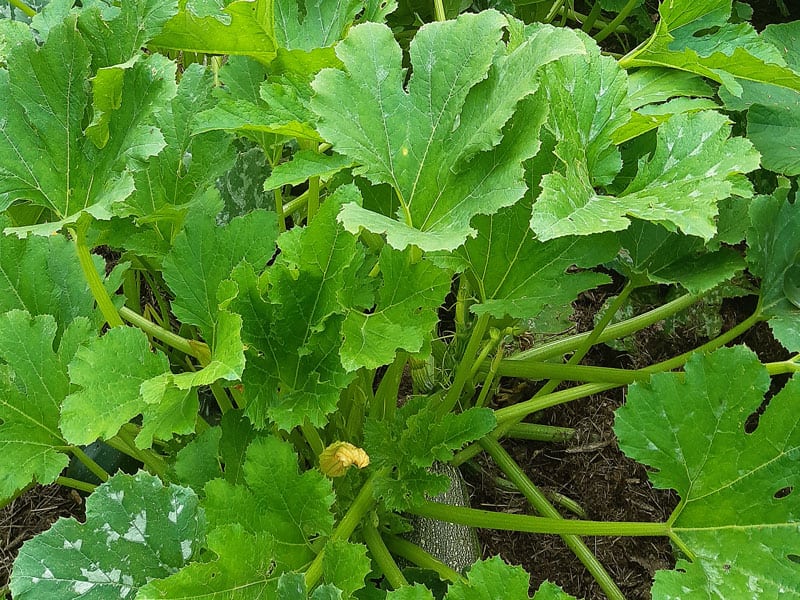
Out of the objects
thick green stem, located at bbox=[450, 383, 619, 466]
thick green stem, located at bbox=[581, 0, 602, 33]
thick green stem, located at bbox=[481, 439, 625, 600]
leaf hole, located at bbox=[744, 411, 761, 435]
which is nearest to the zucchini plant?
thick green stem, located at bbox=[450, 383, 619, 466]

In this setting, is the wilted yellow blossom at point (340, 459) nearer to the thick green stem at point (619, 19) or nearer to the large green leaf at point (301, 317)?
the large green leaf at point (301, 317)

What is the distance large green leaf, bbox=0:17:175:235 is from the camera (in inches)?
49.6

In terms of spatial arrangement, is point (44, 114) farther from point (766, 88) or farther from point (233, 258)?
point (766, 88)

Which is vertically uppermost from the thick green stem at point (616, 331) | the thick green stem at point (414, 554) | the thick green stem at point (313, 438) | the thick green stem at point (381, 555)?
the thick green stem at point (313, 438)

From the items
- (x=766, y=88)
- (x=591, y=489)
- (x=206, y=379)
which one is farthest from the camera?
(x=591, y=489)

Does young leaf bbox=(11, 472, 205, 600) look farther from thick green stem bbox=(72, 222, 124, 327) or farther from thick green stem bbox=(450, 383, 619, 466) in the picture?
thick green stem bbox=(450, 383, 619, 466)

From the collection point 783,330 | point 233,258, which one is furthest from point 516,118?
point 783,330

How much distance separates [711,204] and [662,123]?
0.24m

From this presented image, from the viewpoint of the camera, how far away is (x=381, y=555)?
4.84ft

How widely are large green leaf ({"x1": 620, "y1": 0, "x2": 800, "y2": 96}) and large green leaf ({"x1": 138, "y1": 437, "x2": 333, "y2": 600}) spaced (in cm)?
105

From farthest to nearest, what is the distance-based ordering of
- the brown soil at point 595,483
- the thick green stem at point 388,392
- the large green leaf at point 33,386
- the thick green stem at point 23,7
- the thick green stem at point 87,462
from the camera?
the brown soil at point 595,483 < the thick green stem at point 23,7 < the thick green stem at point 388,392 < the thick green stem at point 87,462 < the large green leaf at point 33,386

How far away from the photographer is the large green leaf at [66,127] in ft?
4.13

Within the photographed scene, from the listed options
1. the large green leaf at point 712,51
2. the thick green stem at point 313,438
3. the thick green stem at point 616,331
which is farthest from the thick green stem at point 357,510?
the large green leaf at point 712,51

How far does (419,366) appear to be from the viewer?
184cm
